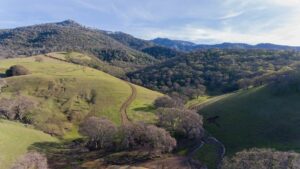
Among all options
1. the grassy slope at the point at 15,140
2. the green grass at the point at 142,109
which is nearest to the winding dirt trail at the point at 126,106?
the green grass at the point at 142,109

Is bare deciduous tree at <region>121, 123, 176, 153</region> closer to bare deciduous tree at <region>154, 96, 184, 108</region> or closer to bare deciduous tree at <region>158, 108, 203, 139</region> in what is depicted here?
bare deciduous tree at <region>158, 108, 203, 139</region>

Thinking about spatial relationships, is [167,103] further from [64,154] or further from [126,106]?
[64,154]

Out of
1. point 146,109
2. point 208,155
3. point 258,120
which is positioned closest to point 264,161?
point 208,155

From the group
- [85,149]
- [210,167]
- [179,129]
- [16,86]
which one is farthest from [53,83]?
[210,167]

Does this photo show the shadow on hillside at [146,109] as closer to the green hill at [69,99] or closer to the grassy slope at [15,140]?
the green hill at [69,99]

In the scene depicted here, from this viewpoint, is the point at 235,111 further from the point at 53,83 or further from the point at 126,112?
the point at 53,83
